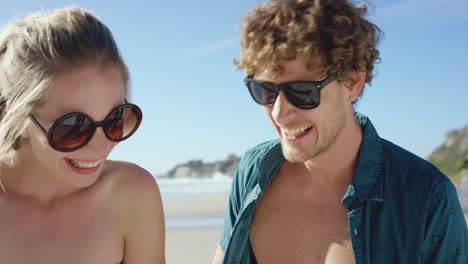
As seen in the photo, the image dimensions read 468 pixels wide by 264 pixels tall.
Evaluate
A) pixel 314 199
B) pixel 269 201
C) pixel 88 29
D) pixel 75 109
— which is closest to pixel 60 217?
pixel 75 109

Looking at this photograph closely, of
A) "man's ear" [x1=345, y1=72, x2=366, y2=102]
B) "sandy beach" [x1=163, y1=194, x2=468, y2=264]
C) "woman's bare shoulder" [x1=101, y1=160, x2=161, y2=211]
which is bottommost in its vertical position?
"sandy beach" [x1=163, y1=194, x2=468, y2=264]

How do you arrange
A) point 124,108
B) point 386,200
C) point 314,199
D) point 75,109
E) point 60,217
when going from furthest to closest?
point 314,199, point 386,200, point 60,217, point 124,108, point 75,109

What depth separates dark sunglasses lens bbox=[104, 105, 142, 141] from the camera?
2400 millimetres

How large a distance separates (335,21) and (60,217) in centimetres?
196

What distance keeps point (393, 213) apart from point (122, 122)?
160cm

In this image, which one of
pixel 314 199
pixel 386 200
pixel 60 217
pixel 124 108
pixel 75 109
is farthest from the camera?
pixel 314 199

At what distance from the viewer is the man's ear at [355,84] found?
3166 millimetres

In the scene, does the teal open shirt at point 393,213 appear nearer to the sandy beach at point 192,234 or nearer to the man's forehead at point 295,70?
the man's forehead at point 295,70

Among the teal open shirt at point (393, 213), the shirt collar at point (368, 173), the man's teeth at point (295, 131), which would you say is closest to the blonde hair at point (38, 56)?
the man's teeth at point (295, 131)

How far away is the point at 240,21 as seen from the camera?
3.32 metres

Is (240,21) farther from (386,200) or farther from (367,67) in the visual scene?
(386,200)

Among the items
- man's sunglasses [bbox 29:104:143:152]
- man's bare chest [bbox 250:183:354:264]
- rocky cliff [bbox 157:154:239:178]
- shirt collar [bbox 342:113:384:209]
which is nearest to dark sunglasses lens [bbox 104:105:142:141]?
man's sunglasses [bbox 29:104:143:152]

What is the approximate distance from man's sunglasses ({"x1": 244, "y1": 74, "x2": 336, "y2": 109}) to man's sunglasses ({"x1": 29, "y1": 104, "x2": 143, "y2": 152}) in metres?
0.86

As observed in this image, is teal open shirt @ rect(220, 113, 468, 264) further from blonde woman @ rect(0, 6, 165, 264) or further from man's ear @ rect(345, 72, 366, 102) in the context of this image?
blonde woman @ rect(0, 6, 165, 264)
